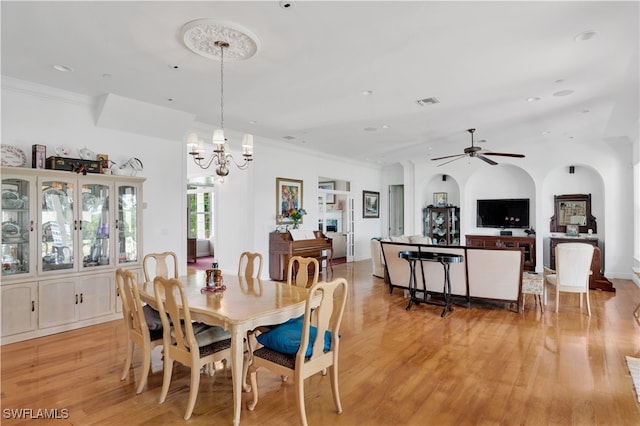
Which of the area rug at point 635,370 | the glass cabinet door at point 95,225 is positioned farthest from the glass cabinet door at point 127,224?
the area rug at point 635,370

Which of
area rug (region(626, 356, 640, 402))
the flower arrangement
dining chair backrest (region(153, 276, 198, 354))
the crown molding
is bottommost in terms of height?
area rug (region(626, 356, 640, 402))

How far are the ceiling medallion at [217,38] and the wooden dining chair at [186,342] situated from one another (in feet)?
6.52

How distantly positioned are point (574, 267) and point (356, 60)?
4067mm

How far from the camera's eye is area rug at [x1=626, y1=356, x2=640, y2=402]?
288cm

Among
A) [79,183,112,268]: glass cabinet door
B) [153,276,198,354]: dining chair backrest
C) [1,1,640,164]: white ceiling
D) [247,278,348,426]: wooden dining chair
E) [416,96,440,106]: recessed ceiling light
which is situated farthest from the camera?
[416,96,440,106]: recessed ceiling light

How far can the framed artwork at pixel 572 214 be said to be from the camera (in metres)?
7.89

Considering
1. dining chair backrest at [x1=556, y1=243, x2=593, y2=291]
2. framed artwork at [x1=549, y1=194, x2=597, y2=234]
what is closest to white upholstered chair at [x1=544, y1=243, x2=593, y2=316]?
dining chair backrest at [x1=556, y1=243, x2=593, y2=291]

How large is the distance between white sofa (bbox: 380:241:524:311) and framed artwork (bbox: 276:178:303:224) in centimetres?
296

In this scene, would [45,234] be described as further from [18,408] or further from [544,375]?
[544,375]

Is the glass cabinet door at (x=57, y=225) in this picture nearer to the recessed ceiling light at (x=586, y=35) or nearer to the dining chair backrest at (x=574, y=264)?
the recessed ceiling light at (x=586, y=35)

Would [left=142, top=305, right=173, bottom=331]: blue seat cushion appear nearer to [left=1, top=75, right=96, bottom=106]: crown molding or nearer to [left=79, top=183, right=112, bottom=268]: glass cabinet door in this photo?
[left=79, top=183, right=112, bottom=268]: glass cabinet door

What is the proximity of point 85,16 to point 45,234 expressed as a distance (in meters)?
2.65

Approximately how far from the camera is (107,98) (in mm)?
4520

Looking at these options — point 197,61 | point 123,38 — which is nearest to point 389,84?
point 197,61
